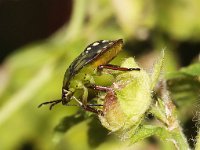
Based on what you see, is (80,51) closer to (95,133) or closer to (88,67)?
(95,133)

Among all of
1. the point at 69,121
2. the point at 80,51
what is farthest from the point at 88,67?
the point at 80,51

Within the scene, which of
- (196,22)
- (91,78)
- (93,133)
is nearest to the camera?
(91,78)

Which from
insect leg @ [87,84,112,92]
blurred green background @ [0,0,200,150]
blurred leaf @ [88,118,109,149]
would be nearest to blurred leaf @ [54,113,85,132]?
blurred leaf @ [88,118,109,149]

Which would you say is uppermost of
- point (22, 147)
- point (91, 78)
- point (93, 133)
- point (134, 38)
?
point (91, 78)

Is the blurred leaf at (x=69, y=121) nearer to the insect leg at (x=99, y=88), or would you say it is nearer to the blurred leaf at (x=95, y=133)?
the blurred leaf at (x=95, y=133)

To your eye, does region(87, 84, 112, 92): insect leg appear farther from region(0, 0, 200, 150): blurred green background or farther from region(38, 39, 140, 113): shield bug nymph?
region(0, 0, 200, 150): blurred green background

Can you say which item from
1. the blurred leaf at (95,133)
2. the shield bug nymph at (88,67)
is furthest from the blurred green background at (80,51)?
the shield bug nymph at (88,67)

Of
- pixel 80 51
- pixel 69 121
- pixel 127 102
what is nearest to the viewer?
pixel 127 102

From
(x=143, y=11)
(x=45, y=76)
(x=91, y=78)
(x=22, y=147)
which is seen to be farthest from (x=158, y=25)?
(x=91, y=78)

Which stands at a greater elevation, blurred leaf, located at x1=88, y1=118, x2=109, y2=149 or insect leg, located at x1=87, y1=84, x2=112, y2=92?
insect leg, located at x1=87, y1=84, x2=112, y2=92

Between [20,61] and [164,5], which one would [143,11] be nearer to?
[164,5]

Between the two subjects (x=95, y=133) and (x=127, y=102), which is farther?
(x=95, y=133)
